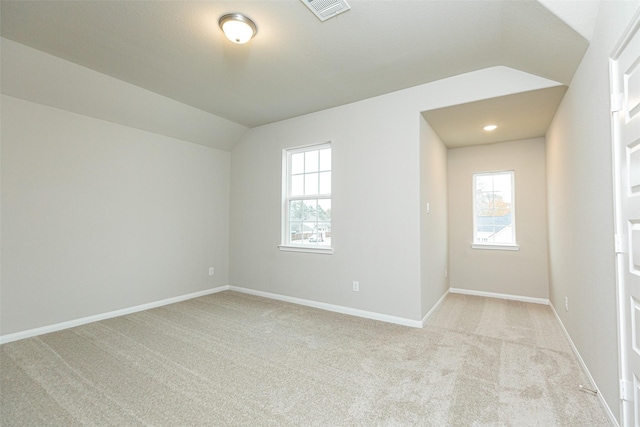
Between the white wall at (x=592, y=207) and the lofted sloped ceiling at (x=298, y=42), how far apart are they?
0.29 m

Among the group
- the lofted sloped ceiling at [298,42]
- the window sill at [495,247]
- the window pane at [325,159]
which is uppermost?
the lofted sloped ceiling at [298,42]

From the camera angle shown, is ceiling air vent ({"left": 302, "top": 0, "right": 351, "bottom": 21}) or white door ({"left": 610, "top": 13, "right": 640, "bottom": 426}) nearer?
white door ({"left": 610, "top": 13, "right": 640, "bottom": 426})

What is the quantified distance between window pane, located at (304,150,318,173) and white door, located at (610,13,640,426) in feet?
10.1

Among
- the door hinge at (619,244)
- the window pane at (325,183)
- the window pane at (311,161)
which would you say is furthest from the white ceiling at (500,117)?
the door hinge at (619,244)

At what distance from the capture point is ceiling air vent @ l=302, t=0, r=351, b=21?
1.98 m

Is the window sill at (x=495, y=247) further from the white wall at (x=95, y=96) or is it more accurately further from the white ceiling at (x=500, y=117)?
the white wall at (x=95, y=96)

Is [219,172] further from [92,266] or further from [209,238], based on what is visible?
[92,266]

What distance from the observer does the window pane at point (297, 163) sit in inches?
170

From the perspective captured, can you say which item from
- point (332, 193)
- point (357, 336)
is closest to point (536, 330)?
point (357, 336)

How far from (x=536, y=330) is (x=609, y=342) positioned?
61.4 inches

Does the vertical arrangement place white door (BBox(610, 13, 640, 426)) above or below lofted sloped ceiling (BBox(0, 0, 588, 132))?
below

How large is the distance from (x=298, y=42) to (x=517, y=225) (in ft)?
13.1

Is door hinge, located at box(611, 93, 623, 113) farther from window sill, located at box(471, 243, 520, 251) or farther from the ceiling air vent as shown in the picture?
window sill, located at box(471, 243, 520, 251)

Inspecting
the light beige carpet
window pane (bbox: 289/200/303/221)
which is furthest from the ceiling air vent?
the light beige carpet
